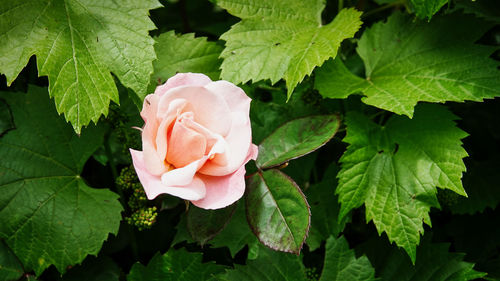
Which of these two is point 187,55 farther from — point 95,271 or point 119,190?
point 95,271

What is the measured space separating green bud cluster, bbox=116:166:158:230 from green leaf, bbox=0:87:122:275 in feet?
0.14

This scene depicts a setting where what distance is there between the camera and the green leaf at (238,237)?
1.04 meters

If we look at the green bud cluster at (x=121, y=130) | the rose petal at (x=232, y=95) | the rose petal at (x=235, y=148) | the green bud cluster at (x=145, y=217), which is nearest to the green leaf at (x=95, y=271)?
the green bud cluster at (x=145, y=217)

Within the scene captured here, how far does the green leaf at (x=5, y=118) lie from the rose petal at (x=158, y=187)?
15.6 inches

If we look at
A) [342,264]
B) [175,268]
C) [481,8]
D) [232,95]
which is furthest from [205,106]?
[481,8]

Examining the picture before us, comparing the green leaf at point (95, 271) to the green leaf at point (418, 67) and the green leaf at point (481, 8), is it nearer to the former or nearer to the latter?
the green leaf at point (418, 67)

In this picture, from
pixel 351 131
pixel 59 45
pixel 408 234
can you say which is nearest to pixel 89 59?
pixel 59 45

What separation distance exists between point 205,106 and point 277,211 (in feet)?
0.82

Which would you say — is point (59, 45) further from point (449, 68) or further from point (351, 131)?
point (449, 68)

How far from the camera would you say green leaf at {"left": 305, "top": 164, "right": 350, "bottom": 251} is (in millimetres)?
1070

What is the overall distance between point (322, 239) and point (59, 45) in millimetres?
713

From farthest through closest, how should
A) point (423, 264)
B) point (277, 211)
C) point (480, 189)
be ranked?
point (480, 189)
point (423, 264)
point (277, 211)

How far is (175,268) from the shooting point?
1010 millimetres

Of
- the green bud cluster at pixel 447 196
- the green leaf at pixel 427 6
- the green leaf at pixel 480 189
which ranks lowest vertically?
the green leaf at pixel 480 189
